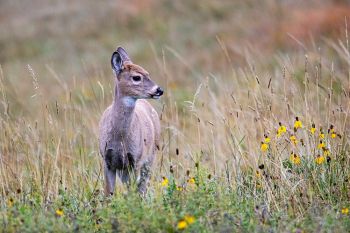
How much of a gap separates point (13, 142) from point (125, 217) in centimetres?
269

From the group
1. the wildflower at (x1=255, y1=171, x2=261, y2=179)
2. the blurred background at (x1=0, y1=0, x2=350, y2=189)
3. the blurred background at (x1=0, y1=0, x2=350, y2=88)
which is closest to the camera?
the wildflower at (x1=255, y1=171, x2=261, y2=179)

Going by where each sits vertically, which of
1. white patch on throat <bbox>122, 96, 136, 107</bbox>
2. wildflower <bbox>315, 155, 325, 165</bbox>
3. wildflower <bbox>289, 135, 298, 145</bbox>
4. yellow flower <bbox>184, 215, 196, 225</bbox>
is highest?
white patch on throat <bbox>122, 96, 136, 107</bbox>

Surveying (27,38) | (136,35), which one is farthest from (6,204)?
(27,38)

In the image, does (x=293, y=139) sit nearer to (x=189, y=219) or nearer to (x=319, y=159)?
(x=319, y=159)

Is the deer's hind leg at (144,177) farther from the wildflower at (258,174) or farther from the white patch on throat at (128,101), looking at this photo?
the wildflower at (258,174)

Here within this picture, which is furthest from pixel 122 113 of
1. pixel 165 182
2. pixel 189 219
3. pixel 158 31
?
pixel 158 31

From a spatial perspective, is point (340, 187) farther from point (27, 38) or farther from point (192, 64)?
point (27, 38)

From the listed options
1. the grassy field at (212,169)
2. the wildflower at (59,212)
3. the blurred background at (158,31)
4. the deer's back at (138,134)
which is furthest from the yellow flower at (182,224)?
the blurred background at (158,31)

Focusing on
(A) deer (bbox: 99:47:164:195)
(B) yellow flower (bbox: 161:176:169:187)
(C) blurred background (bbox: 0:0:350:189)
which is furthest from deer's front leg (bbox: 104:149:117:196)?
(C) blurred background (bbox: 0:0:350:189)

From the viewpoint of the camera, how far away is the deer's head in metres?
8.64

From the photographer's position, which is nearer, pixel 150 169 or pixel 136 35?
pixel 150 169

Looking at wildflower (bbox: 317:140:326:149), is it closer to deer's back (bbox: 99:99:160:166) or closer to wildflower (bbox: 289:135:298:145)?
wildflower (bbox: 289:135:298:145)

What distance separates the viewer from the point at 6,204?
7152 mm

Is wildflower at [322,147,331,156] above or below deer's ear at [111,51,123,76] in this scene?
below
